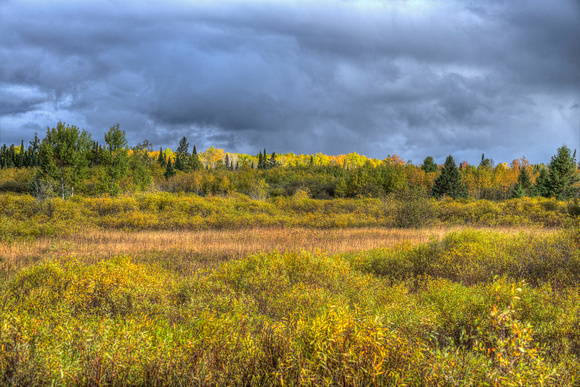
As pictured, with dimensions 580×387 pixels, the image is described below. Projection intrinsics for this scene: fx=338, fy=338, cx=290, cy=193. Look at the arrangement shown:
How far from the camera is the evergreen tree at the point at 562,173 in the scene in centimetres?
4734

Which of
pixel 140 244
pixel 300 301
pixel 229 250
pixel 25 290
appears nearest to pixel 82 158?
pixel 140 244

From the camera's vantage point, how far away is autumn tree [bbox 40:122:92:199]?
94.9 feet

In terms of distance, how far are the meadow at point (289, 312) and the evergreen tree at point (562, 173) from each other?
145ft

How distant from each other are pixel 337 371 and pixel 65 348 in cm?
266

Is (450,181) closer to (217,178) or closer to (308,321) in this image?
(217,178)

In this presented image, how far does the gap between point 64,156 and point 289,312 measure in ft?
105

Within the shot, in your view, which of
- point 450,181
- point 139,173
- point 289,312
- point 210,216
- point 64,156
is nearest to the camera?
point 289,312

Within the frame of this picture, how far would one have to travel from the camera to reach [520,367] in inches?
102

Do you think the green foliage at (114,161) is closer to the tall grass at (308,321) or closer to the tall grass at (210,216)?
the tall grass at (210,216)

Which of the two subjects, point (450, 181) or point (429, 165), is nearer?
point (450, 181)

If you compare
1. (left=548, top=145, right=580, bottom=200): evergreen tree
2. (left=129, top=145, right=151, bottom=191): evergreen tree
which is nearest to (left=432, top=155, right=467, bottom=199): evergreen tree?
(left=548, top=145, right=580, bottom=200): evergreen tree

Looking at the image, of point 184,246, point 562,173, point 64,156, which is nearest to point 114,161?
point 64,156

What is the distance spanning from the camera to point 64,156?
29.4 m

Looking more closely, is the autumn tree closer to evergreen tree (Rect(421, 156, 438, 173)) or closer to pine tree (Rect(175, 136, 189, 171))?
pine tree (Rect(175, 136, 189, 171))
